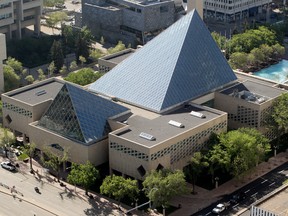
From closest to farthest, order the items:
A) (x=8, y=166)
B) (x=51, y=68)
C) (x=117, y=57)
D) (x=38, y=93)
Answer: (x=8, y=166)
(x=38, y=93)
(x=117, y=57)
(x=51, y=68)

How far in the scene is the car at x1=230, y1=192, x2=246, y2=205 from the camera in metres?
93.6

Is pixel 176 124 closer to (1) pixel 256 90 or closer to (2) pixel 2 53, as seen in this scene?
(1) pixel 256 90

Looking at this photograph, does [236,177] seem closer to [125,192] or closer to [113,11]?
[125,192]

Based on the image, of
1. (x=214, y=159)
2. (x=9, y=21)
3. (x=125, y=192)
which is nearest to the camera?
(x=125, y=192)

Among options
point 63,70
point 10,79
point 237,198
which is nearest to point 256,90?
point 237,198

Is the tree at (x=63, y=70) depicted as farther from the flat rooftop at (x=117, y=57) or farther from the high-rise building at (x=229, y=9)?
the high-rise building at (x=229, y=9)

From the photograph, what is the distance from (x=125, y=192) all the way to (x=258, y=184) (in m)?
20.6

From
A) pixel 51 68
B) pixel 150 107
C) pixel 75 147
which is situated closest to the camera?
pixel 75 147

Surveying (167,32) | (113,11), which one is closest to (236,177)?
(167,32)

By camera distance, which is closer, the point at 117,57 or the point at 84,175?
the point at 84,175

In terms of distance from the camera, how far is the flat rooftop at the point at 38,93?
362ft

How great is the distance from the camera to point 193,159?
95.9 m

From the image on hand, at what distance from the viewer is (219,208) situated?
300 ft

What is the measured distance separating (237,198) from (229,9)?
319 ft
